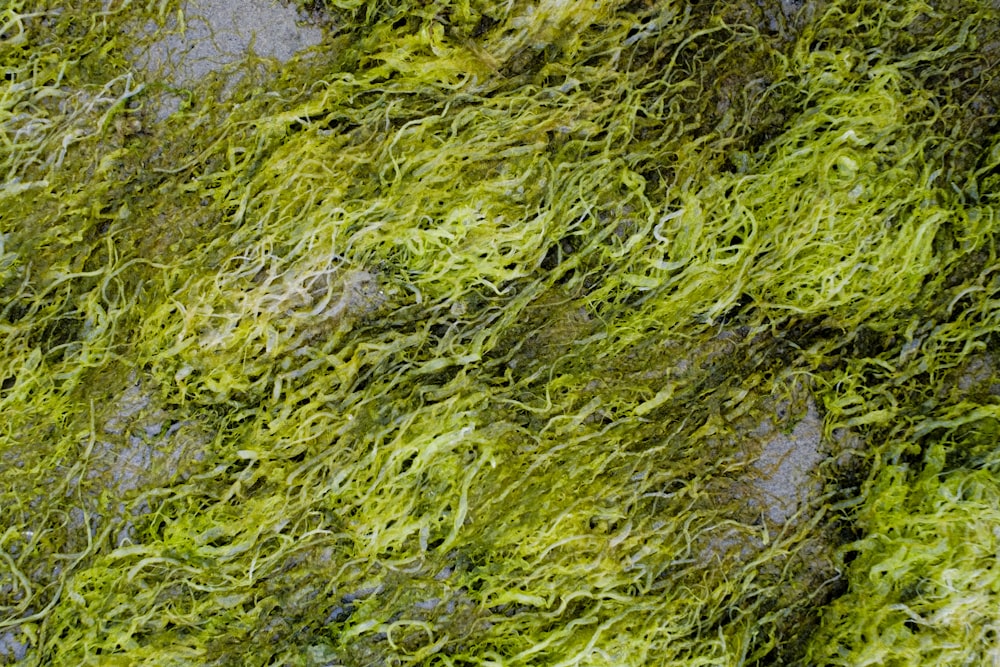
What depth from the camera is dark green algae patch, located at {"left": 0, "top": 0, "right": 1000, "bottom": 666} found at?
1.22 meters

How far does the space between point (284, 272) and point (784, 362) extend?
91cm

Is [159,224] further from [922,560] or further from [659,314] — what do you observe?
[922,560]

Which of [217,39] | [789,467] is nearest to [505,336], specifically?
[789,467]

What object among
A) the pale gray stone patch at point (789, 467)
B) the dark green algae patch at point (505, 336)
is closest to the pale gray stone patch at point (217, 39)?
the dark green algae patch at point (505, 336)

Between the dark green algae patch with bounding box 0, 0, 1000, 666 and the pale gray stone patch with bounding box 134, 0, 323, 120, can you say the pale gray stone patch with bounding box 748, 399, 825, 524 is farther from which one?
the pale gray stone patch with bounding box 134, 0, 323, 120

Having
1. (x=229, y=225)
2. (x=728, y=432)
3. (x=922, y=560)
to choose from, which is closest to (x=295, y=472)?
(x=229, y=225)

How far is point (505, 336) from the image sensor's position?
127cm

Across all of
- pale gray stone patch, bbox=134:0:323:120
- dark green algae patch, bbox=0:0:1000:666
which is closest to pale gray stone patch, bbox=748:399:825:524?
dark green algae patch, bbox=0:0:1000:666

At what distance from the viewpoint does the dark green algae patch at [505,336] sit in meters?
1.22

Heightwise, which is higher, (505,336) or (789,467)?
(505,336)

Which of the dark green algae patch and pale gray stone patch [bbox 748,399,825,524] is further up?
the dark green algae patch

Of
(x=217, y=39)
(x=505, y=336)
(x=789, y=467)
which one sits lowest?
(x=789, y=467)

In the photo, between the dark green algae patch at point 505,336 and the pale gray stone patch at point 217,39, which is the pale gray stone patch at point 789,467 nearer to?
the dark green algae patch at point 505,336

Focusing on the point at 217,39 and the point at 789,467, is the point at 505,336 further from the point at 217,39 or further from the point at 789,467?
the point at 217,39
